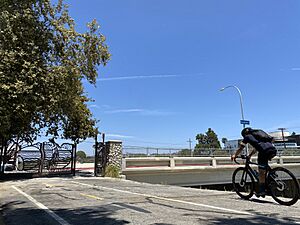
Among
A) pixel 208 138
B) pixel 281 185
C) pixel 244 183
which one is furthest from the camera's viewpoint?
pixel 208 138

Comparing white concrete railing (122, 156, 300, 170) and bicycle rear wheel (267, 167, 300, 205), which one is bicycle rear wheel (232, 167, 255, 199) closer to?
bicycle rear wheel (267, 167, 300, 205)

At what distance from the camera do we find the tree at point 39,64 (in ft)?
45.1

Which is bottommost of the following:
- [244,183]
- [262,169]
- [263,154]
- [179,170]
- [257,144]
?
[179,170]

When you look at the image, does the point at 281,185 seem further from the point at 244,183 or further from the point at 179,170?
the point at 179,170

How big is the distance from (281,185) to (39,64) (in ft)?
42.4

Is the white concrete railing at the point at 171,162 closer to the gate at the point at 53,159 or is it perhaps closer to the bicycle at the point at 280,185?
the gate at the point at 53,159

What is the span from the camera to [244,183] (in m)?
7.52

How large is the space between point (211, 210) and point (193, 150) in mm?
20712

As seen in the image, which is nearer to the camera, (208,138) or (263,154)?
(263,154)

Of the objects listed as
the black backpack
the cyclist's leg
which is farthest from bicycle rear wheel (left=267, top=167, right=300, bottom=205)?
the black backpack

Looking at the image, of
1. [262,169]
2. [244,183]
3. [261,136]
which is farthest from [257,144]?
[244,183]

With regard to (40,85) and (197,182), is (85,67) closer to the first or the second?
(40,85)

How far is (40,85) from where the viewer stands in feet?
48.9

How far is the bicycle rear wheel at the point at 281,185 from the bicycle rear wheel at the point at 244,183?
56 centimetres
